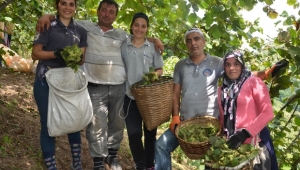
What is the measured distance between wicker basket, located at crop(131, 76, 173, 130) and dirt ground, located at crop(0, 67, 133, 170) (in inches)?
48.1

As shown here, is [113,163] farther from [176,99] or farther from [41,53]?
[41,53]

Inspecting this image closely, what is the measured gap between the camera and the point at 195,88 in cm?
297

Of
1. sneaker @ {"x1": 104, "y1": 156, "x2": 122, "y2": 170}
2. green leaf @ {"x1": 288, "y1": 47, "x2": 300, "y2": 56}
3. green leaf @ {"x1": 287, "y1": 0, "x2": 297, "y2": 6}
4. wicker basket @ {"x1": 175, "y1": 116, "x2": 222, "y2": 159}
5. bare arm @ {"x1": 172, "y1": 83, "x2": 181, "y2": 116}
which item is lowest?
sneaker @ {"x1": 104, "y1": 156, "x2": 122, "y2": 170}

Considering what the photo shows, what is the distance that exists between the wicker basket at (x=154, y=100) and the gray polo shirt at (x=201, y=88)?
0.16m

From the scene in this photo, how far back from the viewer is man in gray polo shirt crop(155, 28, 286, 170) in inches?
116

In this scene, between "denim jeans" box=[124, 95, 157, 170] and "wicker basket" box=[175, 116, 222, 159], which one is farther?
"denim jeans" box=[124, 95, 157, 170]

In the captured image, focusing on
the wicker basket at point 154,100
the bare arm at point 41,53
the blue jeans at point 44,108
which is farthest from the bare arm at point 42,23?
the wicker basket at point 154,100

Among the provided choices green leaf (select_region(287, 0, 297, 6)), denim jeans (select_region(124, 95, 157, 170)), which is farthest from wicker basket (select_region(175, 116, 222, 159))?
green leaf (select_region(287, 0, 297, 6))

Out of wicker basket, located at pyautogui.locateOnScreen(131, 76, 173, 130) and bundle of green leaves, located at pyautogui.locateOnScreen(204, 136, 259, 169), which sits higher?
wicker basket, located at pyautogui.locateOnScreen(131, 76, 173, 130)

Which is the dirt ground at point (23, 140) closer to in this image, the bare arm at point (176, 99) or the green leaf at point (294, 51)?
the bare arm at point (176, 99)

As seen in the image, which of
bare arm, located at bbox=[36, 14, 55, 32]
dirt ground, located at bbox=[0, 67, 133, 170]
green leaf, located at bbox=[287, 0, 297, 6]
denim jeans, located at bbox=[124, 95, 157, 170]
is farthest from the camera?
dirt ground, located at bbox=[0, 67, 133, 170]

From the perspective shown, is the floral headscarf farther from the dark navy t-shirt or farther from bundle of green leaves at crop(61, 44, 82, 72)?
the dark navy t-shirt

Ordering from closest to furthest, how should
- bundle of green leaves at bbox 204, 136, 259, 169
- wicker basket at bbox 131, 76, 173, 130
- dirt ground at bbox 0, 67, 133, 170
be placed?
1. bundle of green leaves at bbox 204, 136, 259, 169
2. wicker basket at bbox 131, 76, 173, 130
3. dirt ground at bbox 0, 67, 133, 170

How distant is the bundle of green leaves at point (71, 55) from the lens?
2584mm
